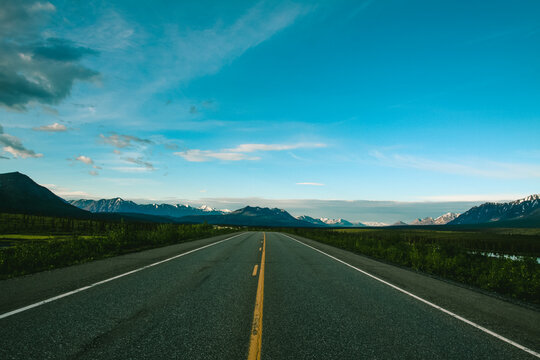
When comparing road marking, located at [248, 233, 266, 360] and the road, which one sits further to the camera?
the road

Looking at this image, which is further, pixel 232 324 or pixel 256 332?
pixel 232 324

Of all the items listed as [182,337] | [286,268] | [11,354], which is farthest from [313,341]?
[286,268]

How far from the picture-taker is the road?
4176 millimetres

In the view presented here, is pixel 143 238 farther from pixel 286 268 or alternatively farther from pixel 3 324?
pixel 3 324

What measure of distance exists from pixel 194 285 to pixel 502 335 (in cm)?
721

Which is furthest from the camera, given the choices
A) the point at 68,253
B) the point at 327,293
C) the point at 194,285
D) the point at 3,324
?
the point at 68,253

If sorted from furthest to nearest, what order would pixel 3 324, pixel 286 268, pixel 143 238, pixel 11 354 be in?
pixel 143 238 < pixel 286 268 < pixel 3 324 < pixel 11 354

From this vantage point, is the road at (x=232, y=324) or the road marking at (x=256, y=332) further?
the road at (x=232, y=324)

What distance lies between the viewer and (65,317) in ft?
17.7

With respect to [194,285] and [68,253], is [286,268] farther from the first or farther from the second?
[68,253]

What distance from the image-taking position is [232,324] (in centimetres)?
525

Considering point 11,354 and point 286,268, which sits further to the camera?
point 286,268

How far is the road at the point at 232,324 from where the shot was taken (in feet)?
13.7

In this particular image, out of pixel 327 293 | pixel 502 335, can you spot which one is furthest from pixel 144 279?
pixel 502 335
